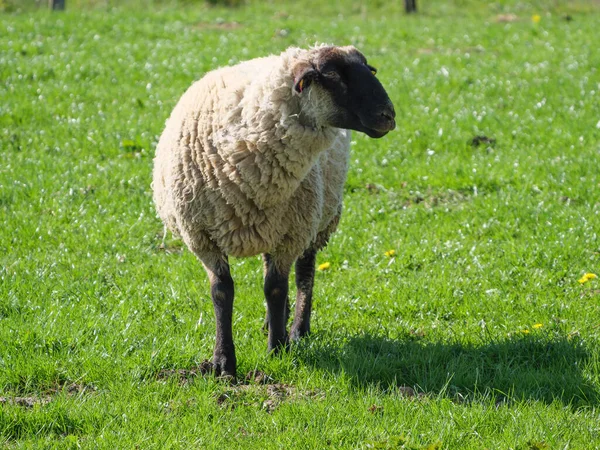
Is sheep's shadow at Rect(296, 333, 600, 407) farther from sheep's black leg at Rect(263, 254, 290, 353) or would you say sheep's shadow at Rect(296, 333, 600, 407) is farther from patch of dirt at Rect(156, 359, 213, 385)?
patch of dirt at Rect(156, 359, 213, 385)

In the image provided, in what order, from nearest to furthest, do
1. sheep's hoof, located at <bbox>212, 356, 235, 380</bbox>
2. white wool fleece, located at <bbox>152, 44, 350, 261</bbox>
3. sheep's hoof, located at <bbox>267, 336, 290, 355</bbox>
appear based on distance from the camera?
1. white wool fleece, located at <bbox>152, 44, 350, 261</bbox>
2. sheep's hoof, located at <bbox>212, 356, 235, 380</bbox>
3. sheep's hoof, located at <bbox>267, 336, 290, 355</bbox>

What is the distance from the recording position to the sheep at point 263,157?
5062 millimetres

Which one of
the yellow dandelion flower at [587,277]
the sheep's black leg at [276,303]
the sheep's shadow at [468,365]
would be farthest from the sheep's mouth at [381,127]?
the yellow dandelion flower at [587,277]

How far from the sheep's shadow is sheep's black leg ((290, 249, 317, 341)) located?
0.80 ft

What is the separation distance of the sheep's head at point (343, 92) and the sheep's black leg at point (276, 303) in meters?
1.22

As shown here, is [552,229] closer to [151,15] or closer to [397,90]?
[397,90]

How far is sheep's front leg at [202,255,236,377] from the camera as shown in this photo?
539cm

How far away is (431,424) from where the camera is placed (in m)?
4.63

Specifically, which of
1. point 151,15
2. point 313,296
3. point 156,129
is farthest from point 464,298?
point 151,15

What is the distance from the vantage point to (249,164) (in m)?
5.34

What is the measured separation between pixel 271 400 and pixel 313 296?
1.88 metres

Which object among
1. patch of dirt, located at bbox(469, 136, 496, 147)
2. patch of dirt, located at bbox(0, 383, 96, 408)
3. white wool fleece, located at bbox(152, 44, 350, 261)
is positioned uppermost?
white wool fleece, located at bbox(152, 44, 350, 261)

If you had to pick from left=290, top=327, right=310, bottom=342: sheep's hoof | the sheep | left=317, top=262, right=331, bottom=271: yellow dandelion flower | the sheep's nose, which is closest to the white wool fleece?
the sheep

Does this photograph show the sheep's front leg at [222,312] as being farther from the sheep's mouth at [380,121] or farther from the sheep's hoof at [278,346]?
the sheep's mouth at [380,121]
